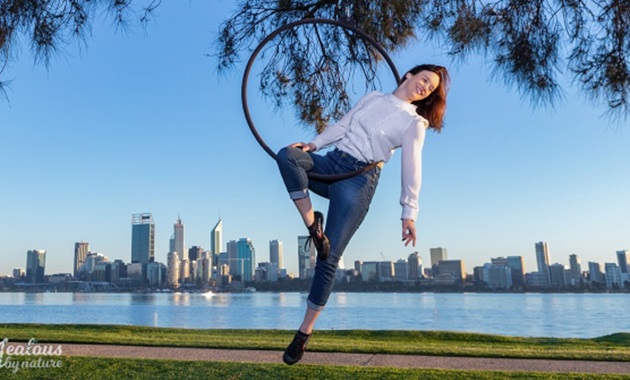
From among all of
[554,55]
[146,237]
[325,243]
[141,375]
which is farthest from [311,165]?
[146,237]

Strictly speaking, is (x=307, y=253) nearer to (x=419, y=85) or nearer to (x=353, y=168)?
(x=353, y=168)

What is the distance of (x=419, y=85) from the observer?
7.68ft

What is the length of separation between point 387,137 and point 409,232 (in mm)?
408

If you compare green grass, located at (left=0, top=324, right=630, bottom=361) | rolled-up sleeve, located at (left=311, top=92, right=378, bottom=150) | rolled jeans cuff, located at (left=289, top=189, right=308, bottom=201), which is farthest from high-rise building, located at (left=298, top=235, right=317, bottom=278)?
green grass, located at (left=0, top=324, right=630, bottom=361)

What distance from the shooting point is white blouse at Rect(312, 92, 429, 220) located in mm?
2148

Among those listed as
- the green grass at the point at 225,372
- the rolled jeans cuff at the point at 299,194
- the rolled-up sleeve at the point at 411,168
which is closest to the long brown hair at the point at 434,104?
the rolled-up sleeve at the point at 411,168

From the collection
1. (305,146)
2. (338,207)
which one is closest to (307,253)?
(338,207)

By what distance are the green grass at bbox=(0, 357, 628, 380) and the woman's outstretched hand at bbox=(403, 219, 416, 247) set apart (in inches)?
150

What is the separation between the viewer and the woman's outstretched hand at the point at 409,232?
6.87 ft

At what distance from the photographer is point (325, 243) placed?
2131mm

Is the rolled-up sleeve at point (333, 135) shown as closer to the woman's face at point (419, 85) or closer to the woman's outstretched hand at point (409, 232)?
the woman's face at point (419, 85)

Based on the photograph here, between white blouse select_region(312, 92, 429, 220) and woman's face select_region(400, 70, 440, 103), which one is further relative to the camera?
woman's face select_region(400, 70, 440, 103)

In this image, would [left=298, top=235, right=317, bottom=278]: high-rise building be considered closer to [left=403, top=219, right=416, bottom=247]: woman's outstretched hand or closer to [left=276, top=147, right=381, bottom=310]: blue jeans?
[left=276, top=147, right=381, bottom=310]: blue jeans

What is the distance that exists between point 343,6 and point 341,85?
0.61 m
